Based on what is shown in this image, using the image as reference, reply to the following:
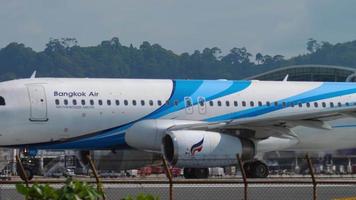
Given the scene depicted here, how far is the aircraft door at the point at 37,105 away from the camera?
36.2 metres

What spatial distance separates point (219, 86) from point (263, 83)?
202 cm

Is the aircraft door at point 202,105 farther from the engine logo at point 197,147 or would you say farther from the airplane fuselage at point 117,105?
the engine logo at point 197,147

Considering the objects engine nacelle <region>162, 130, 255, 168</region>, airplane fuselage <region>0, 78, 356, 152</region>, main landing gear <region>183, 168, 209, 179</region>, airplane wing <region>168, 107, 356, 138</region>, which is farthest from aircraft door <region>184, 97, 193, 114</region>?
main landing gear <region>183, 168, 209, 179</region>

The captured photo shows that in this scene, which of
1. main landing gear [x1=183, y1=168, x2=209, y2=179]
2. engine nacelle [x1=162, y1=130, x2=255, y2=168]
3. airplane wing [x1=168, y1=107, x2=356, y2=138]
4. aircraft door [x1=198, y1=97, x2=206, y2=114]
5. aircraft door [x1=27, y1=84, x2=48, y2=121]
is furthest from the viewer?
aircraft door [x1=198, y1=97, x2=206, y2=114]

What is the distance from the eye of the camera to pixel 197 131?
121ft

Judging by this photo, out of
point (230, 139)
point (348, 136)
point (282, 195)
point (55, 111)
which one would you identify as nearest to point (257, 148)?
point (230, 139)

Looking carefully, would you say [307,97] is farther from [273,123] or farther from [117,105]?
[117,105]

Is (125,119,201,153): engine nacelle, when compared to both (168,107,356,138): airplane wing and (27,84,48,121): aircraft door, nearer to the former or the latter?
(168,107,356,138): airplane wing

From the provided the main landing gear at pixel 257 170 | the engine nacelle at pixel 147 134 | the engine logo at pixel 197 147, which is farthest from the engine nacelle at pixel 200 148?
the main landing gear at pixel 257 170

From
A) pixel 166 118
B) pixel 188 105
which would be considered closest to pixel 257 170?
pixel 188 105

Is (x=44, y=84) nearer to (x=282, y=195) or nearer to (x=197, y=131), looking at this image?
(x=197, y=131)

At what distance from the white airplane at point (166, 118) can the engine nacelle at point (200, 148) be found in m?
0.03

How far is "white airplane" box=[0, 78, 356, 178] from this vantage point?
36.2 m

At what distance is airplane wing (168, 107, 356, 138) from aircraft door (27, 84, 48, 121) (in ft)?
14.1
